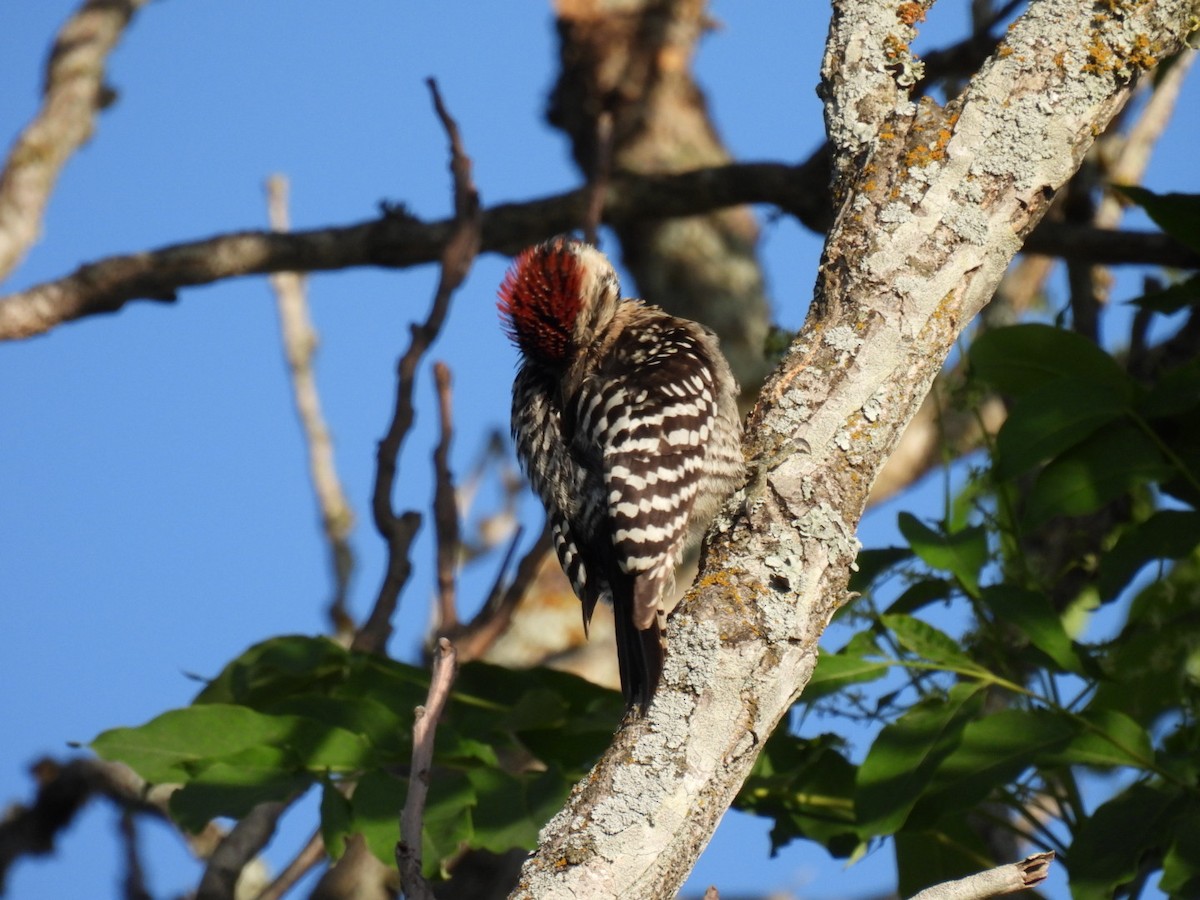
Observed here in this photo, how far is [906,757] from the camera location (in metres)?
2.79

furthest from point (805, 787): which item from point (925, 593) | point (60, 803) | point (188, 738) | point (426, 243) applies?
point (426, 243)

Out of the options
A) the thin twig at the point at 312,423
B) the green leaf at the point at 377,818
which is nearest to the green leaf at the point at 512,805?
the green leaf at the point at 377,818

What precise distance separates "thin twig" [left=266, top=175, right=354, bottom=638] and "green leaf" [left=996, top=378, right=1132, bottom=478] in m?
4.60

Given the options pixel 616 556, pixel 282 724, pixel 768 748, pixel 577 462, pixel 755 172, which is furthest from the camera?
pixel 755 172

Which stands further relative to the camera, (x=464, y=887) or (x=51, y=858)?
(x=464, y=887)

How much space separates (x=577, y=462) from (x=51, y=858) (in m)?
1.94

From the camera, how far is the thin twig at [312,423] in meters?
7.14

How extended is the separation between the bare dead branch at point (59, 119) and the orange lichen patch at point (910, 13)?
3849mm

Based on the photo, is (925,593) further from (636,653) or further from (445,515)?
(445,515)

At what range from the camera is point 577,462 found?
4.03 meters

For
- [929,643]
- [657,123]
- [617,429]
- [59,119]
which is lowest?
[929,643]

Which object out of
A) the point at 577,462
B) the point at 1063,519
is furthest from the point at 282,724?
the point at 1063,519

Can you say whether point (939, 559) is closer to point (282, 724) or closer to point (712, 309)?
point (282, 724)

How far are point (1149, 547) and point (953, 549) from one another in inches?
16.5
